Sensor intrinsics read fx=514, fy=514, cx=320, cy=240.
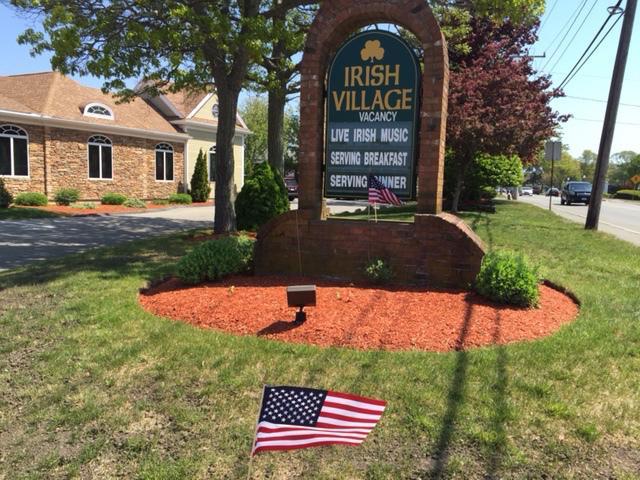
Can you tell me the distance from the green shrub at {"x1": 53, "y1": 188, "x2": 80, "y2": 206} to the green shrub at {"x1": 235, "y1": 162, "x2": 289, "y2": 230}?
1220cm

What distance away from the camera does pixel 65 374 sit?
13.6 feet

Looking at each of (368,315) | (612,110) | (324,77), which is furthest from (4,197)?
(612,110)

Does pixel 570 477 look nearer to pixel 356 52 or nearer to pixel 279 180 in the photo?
pixel 356 52

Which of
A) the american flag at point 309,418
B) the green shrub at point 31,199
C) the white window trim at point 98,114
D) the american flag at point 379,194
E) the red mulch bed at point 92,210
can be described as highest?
the white window trim at point 98,114

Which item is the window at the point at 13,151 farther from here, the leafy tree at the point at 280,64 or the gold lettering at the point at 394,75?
the gold lettering at the point at 394,75

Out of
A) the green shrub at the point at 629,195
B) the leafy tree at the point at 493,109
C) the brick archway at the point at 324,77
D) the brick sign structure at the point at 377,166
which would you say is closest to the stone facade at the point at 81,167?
the leafy tree at the point at 493,109

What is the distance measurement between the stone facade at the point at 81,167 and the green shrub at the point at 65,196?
0.40m

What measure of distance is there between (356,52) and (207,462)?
572 cm

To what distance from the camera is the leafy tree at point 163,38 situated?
970cm

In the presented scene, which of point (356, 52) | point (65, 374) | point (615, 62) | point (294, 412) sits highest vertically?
point (615, 62)

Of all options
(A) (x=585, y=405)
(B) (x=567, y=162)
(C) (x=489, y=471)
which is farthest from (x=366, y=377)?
(B) (x=567, y=162)

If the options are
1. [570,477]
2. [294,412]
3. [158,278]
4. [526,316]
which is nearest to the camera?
[294,412]

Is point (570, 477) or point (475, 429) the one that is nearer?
point (570, 477)

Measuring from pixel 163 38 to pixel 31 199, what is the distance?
1440 centimetres
